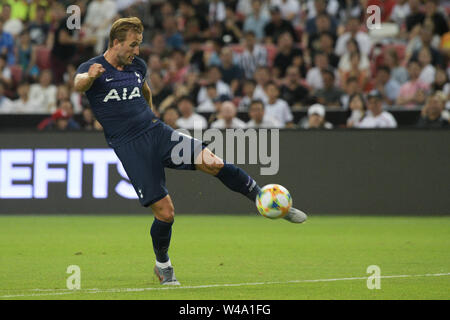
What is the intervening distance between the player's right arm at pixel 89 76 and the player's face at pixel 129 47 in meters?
0.35

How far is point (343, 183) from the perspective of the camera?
1589 cm

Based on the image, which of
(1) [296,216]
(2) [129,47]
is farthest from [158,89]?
(1) [296,216]

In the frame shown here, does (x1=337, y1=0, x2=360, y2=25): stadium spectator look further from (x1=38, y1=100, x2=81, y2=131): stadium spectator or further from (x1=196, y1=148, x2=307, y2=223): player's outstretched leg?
(x1=196, y1=148, x2=307, y2=223): player's outstretched leg

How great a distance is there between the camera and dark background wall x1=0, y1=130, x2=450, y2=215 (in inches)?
621

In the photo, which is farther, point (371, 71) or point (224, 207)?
point (371, 71)

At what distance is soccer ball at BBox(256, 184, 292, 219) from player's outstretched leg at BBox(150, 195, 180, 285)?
0.86 meters

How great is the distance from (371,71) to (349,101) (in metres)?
2.41

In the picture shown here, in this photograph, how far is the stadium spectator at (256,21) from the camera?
21594mm

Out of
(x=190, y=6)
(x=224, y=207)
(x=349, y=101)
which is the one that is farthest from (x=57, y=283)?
(x=190, y=6)

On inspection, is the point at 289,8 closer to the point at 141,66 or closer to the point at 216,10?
the point at 216,10

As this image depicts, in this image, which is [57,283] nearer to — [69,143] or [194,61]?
[69,143]

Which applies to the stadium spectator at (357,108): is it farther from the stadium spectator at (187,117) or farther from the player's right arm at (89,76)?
the player's right arm at (89,76)

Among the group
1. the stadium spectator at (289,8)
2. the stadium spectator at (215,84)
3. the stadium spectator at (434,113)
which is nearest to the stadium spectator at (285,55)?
the stadium spectator at (215,84)

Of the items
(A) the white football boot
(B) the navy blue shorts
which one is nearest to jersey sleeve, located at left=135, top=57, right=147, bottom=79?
(B) the navy blue shorts
